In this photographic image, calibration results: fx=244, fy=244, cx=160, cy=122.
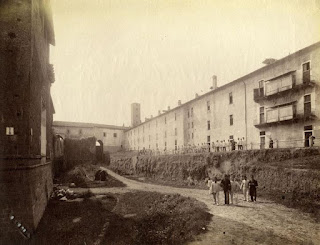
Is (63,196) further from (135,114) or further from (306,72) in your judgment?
(135,114)

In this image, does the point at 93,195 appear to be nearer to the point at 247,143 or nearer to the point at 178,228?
the point at 178,228

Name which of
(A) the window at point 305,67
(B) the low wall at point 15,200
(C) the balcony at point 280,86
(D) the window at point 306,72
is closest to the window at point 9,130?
(B) the low wall at point 15,200

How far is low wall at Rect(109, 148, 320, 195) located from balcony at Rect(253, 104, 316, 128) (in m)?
4.57

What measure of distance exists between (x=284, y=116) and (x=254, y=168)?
7.17m

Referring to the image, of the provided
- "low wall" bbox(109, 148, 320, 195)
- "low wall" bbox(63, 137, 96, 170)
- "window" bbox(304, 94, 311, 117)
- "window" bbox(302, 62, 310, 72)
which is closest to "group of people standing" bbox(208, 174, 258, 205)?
"low wall" bbox(109, 148, 320, 195)

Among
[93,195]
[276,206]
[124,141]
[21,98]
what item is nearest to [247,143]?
[276,206]

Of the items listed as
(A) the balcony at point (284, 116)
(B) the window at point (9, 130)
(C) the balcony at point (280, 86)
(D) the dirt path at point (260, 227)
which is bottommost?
(D) the dirt path at point (260, 227)

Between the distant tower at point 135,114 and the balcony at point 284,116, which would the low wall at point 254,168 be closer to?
the balcony at point 284,116

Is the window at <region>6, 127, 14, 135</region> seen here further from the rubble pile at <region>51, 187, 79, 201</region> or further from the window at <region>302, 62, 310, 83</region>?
the window at <region>302, 62, 310, 83</region>

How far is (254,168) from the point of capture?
17.2 metres

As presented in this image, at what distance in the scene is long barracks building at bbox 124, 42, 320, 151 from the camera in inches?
774

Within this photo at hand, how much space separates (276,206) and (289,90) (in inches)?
519

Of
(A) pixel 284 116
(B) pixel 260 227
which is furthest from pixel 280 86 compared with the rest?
(B) pixel 260 227

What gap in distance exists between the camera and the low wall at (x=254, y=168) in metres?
13.4
